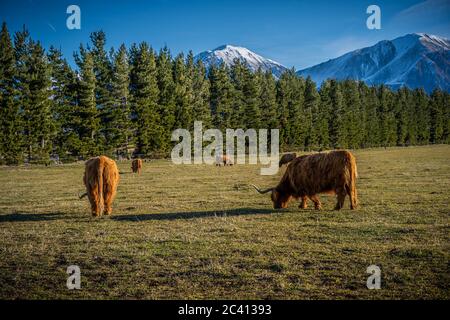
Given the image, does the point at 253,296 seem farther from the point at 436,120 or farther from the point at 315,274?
the point at 436,120

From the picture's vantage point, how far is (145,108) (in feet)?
162

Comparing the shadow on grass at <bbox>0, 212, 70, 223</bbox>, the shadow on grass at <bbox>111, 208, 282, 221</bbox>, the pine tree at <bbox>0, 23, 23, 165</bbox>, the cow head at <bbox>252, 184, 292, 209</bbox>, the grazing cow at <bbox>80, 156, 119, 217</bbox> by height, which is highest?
the pine tree at <bbox>0, 23, 23, 165</bbox>

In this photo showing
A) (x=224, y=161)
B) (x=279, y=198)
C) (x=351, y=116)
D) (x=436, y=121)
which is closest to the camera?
(x=279, y=198)

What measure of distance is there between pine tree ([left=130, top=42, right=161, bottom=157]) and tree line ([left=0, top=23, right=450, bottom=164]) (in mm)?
158

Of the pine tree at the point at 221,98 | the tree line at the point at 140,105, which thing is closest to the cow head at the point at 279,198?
the tree line at the point at 140,105

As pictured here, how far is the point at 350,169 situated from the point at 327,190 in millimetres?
1094

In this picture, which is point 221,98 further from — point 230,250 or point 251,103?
point 230,250

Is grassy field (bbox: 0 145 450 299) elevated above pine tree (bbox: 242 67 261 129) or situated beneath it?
situated beneath

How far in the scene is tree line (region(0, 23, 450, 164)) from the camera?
135ft

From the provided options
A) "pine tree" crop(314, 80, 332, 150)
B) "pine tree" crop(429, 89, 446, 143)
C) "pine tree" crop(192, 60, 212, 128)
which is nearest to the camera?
"pine tree" crop(192, 60, 212, 128)

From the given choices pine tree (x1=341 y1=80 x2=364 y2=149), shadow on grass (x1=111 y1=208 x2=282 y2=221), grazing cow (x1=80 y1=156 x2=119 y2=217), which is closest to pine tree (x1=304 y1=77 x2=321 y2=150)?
pine tree (x1=341 y1=80 x2=364 y2=149)

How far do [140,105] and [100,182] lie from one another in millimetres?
40746

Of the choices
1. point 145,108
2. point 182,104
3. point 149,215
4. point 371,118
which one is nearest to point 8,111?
point 145,108

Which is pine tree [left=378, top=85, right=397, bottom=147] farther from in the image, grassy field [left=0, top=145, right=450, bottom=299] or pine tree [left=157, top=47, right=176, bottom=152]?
grassy field [left=0, top=145, right=450, bottom=299]
